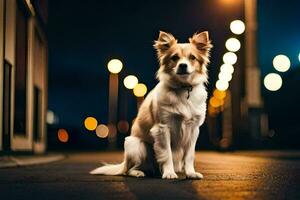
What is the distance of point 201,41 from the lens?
8.43 metres

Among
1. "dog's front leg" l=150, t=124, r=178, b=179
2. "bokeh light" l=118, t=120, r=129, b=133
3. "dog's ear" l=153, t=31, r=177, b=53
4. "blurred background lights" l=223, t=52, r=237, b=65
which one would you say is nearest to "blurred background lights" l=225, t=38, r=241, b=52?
"blurred background lights" l=223, t=52, r=237, b=65

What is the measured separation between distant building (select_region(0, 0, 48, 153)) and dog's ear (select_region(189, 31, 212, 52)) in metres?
9.90

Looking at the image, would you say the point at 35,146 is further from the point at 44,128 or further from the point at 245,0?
the point at 245,0

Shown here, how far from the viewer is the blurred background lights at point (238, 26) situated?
2638 centimetres

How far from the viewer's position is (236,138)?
2780 centimetres

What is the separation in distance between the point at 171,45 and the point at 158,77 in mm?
538

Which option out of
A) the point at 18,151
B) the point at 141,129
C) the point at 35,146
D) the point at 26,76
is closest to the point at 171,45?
the point at 141,129

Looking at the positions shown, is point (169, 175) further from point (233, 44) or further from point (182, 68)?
point (233, 44)

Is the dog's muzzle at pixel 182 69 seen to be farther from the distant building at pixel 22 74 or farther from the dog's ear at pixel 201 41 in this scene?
the distant building at pixel 22 74

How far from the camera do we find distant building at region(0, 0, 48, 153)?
18328mm

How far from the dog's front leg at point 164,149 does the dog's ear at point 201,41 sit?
125cm

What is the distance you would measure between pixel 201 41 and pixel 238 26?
18.4 metres

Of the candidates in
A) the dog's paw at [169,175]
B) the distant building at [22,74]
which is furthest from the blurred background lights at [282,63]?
the dog's paw at [169,175]

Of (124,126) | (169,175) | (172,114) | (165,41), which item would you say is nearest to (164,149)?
(169,175)
